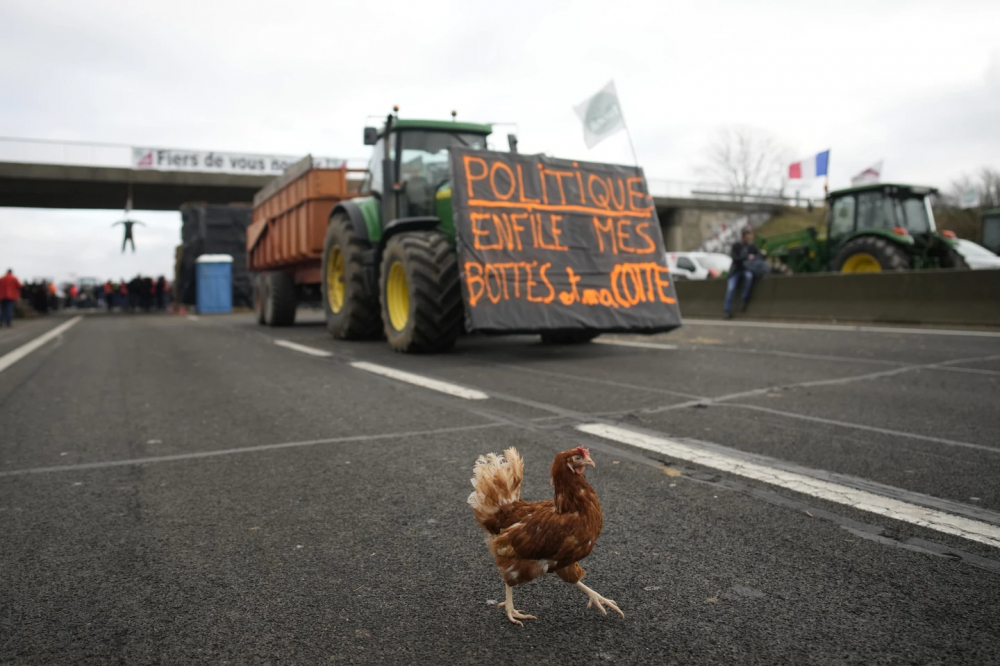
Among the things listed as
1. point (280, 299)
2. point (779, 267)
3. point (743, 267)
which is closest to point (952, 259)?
point (743, 267)

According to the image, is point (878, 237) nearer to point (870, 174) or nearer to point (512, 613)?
point (870, 174)

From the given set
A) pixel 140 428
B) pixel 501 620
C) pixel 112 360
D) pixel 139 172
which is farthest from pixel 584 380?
pixel 139 172

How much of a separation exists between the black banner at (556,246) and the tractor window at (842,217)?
30.5 ft

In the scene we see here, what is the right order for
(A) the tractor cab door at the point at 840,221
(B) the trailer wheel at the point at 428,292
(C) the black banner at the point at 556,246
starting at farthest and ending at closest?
1. (A) the tractor cab door at the point at 840,221
2. (B) the trailer wheel at the point at 428,292
3. (C) the black banner at the point at 556,246

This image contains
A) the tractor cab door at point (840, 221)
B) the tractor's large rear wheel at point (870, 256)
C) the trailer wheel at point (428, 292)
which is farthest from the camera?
the tractor cab door at point (840, 221)

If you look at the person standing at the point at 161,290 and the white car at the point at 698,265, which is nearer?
the white car at the point at 698,265

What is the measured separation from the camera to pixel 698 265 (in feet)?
76.3

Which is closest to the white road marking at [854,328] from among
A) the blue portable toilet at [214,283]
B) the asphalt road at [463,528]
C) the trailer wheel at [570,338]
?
the trailer wheel at [570,338]

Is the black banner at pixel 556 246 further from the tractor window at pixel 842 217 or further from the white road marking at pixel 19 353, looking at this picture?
the tractor window at pixel 842 217

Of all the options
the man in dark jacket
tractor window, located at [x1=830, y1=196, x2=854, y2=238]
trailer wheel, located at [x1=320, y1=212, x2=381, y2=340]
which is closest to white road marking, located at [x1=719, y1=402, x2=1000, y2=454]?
trailer wheel, located at [x1=320, y1=212, x2=381, y2=340]

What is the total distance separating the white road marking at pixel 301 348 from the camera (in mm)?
10008

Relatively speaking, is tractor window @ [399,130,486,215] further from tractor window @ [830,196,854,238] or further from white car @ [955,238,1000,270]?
white car @ [955,238,1000,270]

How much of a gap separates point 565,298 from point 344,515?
5.96 metres

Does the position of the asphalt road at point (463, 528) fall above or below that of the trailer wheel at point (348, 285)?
below
